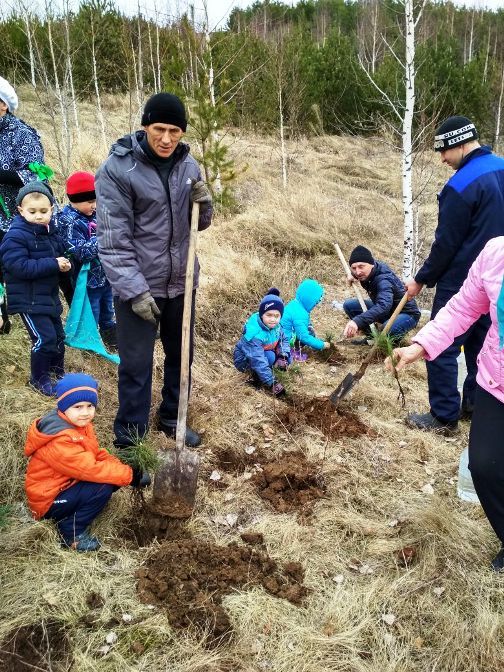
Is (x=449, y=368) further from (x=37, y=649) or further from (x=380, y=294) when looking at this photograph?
(x=37, y=649)

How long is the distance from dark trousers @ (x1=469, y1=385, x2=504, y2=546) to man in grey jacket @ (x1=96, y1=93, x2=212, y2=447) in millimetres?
1670

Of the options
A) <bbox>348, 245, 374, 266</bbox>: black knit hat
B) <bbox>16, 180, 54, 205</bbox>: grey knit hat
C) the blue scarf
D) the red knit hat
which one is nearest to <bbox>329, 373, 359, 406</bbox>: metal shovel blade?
<bbox>348, 245, 374, 266</bbox>: black knit hat

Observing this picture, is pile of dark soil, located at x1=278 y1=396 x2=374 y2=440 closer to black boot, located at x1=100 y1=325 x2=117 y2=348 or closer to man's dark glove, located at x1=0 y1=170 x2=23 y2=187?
black boot, located at x1=100 y1=325 x2=117 y2=348

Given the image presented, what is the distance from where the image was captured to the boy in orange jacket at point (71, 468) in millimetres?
2545

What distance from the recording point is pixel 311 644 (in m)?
2.28

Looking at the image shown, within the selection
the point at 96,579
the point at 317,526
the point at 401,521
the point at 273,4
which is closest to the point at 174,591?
the point at 96,579

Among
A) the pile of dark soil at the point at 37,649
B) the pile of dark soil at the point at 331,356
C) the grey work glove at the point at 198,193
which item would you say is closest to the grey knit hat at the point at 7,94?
the grey work glove at the point at 198,193

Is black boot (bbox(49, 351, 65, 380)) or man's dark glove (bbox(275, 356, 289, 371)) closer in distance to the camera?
black boot (bbox(49, 351, 65, 380))

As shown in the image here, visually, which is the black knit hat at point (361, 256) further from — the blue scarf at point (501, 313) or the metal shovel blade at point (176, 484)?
the blue scarf at point (501, 313)

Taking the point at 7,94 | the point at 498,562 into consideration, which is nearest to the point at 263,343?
the point at 498,562

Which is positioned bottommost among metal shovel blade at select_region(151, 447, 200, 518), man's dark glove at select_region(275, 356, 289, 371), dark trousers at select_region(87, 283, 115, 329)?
man's dark glove at select_region(275, 356, 289, 371)

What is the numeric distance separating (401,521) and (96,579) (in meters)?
1.66

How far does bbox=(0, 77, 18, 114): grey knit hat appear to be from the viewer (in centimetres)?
357

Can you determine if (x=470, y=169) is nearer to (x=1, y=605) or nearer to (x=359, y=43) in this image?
(x=1, y=605)
